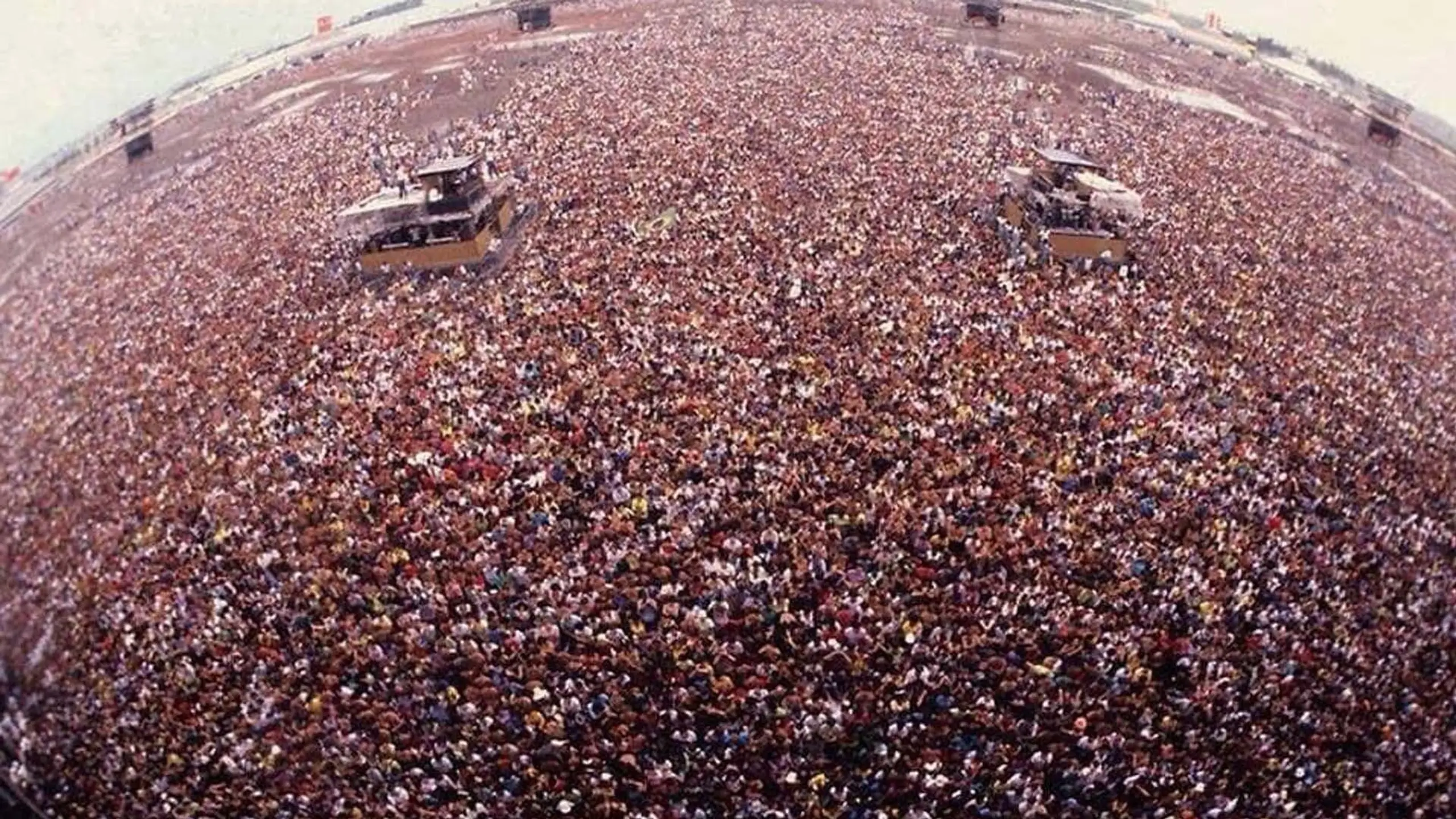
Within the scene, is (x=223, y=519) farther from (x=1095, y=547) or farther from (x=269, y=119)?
(x=269, y=119)

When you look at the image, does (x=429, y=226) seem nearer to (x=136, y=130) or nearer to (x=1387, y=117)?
(x=136, y=130)

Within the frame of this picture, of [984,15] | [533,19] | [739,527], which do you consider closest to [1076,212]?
[739,527]

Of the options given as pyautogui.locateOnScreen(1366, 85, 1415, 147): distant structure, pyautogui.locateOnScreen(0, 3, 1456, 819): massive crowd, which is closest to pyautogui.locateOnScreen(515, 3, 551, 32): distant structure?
pyautogui.locateOnScreen(0, 3, 1456, 819): massive crowd

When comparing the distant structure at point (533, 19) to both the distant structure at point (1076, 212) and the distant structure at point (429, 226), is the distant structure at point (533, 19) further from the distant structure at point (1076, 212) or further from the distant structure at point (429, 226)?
A: the distant structure at point (1076, 212)

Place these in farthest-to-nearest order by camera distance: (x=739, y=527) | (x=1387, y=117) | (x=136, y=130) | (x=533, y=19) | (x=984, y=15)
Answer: (x=984, y=15)
(x=533, y=19)
(x=1387, y=117)
(x=136, y=130)
(x=739, y=527)

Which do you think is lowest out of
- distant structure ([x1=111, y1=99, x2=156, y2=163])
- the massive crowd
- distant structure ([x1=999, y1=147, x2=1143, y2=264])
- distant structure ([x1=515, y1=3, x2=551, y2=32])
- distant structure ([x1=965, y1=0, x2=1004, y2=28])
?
the massive crowd

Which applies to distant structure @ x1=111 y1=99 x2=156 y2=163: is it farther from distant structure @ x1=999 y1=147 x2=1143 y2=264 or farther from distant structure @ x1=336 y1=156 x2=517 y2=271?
distant structure @ x1=999 y1=147 x2=1143 y2=264
